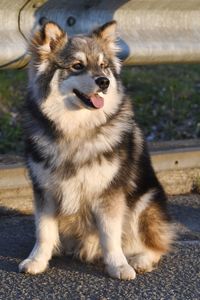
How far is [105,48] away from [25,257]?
53.2 inches

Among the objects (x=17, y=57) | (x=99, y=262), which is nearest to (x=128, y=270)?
(x=99, y=262)

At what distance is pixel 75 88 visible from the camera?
15.0 feet

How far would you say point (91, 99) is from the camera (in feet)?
14.9

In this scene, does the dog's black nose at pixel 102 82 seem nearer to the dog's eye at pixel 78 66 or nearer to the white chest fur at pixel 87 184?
the dog's eye at pixel 78 66

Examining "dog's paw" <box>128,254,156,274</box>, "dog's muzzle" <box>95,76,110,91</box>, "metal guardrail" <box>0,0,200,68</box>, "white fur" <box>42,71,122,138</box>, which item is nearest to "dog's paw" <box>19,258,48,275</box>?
"dog's paw" <box>128,254,156,274</box>

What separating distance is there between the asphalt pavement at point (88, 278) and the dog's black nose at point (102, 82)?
104 cm

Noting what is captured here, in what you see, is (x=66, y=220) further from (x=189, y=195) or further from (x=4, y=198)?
(x=189, y=195)

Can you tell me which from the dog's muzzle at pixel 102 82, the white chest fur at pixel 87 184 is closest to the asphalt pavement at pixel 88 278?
the white chest fur at pixel 87 184

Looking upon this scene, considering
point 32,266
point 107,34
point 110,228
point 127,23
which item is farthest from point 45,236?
point 127,23

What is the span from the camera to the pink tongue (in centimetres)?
454

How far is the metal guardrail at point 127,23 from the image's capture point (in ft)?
16.7

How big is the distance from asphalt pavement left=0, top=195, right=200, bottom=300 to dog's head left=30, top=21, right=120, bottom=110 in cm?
93

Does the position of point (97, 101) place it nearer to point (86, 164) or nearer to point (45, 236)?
point (86, 164)

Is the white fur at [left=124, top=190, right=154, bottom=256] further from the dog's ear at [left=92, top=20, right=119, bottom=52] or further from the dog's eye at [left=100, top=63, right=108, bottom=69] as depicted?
the dog's ear at [left=92, top=20, right=119, bottom=52]
